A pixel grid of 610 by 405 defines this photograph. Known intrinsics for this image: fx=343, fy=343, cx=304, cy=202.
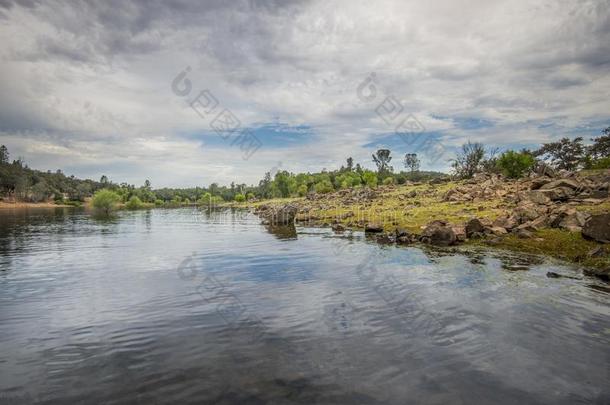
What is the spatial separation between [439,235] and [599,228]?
14.5 metres

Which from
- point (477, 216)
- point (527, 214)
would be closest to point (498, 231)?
point (527, 214)

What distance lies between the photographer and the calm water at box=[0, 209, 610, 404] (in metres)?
11.7

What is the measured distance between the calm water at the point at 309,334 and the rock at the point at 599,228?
554 centimetres

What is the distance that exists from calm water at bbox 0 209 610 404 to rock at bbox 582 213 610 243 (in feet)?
18.2

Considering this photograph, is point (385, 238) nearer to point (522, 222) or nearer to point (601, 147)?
point (522, 222)

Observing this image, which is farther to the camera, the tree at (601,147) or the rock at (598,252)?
the tree at (601,147)

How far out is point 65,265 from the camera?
3372 cm

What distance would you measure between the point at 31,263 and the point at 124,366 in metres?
29.5

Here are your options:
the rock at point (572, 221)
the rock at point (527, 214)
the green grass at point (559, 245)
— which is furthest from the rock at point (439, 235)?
the rock at point (572, 221)

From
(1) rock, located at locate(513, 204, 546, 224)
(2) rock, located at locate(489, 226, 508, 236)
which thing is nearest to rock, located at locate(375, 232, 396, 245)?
(2) rock, located at locate(489, 226, 508, 236)

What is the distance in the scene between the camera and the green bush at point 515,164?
342 feet

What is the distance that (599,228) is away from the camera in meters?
30.4

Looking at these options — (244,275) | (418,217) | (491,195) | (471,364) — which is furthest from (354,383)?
(491,195)

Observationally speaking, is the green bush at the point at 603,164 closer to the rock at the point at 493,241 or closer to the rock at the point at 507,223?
the rock at the point at 507,223
